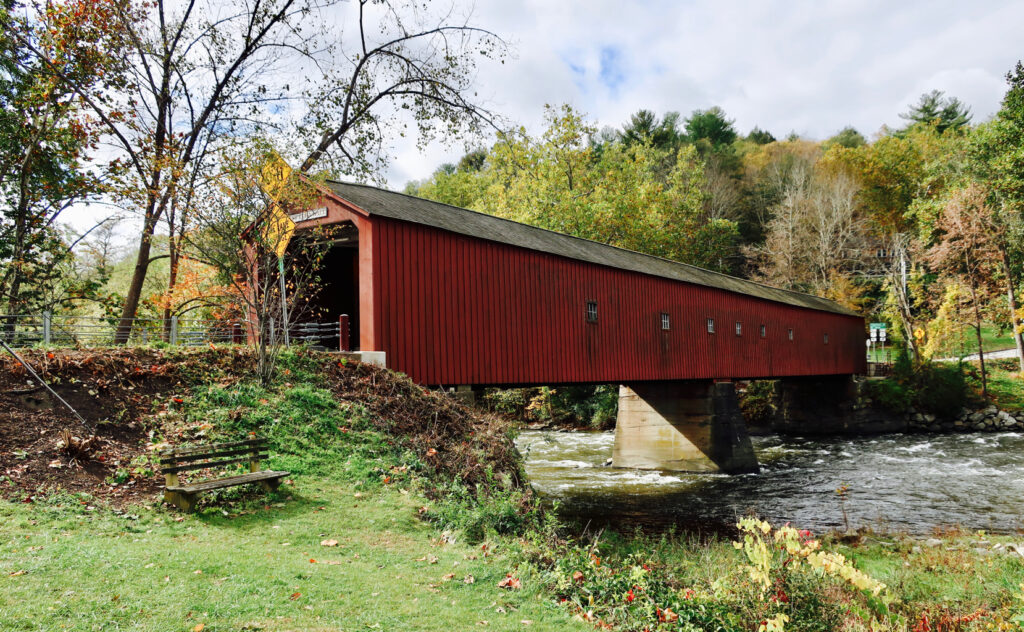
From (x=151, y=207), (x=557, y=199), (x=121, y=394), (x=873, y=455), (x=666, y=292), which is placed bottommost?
(x=873, y=455)

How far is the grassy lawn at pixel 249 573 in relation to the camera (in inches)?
148

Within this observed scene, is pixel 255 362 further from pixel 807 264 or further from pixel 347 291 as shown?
pixel 807 264

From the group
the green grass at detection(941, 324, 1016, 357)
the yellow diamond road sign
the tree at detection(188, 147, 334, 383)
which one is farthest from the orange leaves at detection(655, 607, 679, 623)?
the green grass at detection(941, 324, 1016, 357)

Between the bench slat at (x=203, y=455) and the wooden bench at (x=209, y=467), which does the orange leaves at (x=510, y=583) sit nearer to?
the wooden bench at (x=209, y=467)

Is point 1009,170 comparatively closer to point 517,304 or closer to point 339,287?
point 517,304

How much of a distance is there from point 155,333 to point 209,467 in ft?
25.0

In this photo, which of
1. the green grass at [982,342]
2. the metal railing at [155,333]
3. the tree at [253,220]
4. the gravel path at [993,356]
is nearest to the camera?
the tree at [253,220]

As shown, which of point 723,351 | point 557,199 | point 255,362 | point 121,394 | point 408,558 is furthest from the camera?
point 557,199

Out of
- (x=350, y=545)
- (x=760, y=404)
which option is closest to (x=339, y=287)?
(x=350, y=545)

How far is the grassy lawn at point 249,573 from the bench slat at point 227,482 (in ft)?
0.69

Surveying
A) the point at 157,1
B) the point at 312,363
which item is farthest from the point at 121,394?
the point at 157,1

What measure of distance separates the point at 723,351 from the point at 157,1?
55.7ft

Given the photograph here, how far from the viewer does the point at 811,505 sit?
12.4 metres

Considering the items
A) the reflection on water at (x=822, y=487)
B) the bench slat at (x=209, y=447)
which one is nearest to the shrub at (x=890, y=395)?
the reflection on water at (x=822, y=487)
